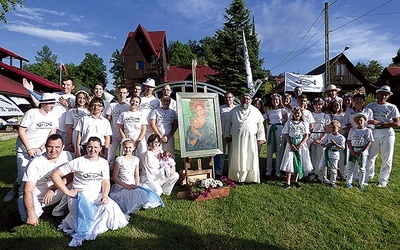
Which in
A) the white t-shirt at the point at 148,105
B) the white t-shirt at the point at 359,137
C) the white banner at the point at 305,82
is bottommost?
the white t-shirt at the point at 359,137

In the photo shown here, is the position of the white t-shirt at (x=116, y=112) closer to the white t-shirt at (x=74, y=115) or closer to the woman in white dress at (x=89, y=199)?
the white t-shirt at (x=74, y=115)

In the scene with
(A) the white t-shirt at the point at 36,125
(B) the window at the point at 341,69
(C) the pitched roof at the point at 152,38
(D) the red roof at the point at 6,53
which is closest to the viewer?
(A) the white t-shirt at the point at 36,125

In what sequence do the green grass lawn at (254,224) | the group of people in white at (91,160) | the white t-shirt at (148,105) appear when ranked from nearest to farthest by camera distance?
the green grass lawn at (254,224) → the group of people in white at (91,160) → the white t-shirt at (148,105)

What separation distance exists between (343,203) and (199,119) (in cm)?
334

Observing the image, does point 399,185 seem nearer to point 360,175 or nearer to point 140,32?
point 360,175

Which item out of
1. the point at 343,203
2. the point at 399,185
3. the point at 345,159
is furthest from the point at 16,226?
the point at 399,185

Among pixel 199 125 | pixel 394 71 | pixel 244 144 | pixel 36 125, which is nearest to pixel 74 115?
pixel 36 125

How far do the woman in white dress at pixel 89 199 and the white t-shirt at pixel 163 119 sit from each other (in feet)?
6.49

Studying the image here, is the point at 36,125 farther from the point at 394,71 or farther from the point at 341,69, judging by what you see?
the point at 394,71

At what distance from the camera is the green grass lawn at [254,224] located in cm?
380

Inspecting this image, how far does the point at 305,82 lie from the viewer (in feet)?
50.2

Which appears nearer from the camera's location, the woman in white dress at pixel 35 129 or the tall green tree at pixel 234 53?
the woman in white dress at pixel 35 129

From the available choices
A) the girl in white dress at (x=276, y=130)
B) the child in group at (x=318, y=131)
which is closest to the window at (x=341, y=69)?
the child in group at (x=318, y=131)

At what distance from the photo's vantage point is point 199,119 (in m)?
6.00
